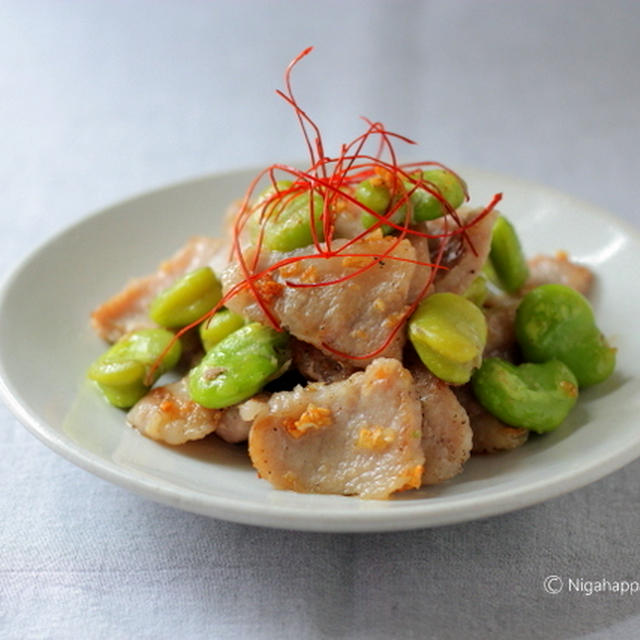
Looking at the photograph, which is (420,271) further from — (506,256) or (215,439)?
(215,439)

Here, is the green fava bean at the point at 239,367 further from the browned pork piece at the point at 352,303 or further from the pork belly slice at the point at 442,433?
the pork belly slice at the point at 442,433

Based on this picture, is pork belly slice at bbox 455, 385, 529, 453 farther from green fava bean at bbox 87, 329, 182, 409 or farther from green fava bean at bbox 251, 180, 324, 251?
green fava bean at bbox 87, 329, 182, 409

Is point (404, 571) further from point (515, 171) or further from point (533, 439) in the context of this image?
point (515, 171)

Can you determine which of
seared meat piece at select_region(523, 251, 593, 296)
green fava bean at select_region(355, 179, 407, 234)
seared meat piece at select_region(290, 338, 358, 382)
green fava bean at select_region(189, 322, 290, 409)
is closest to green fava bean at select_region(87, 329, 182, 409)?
green fava bean at select_region(189, 322, 290, 409)

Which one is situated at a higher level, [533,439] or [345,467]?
[345,467]

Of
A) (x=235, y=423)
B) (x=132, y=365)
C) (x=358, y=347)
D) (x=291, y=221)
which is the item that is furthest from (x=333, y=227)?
(x=132, y=365)

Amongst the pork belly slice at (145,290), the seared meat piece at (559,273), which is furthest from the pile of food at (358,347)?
the seared meat piece at (559,273)

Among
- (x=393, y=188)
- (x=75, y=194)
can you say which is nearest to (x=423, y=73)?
(x=75, y=194)
